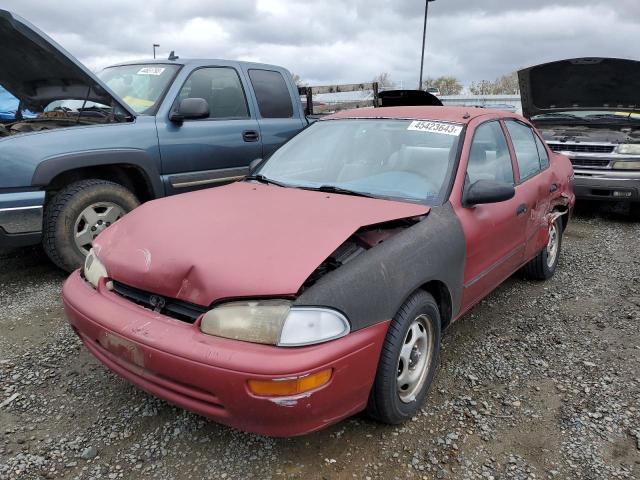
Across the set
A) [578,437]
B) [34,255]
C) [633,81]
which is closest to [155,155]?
[34,255]

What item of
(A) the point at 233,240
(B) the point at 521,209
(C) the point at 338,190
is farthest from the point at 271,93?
(A) the point at 233,240

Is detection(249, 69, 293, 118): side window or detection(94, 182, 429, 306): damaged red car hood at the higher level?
detection(249, 69, 293, 118): side window

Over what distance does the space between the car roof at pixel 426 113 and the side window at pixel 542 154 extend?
71 cm

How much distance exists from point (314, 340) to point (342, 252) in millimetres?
571

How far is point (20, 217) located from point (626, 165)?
6.95 metres

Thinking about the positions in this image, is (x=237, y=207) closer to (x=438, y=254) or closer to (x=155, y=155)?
(x=438, y=254)

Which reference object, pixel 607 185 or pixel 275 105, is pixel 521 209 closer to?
pixel 275 105

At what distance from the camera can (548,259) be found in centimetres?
441

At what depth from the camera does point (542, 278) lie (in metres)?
4.40

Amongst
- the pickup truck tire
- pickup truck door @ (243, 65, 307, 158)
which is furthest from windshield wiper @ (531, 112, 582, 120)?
the pickup truck tire

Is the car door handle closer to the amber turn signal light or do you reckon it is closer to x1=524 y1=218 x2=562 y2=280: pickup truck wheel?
x1=524 y1=218 x2=562 y2=280: pickup truck wheel

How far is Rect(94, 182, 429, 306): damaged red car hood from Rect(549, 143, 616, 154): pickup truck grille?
5.34 m

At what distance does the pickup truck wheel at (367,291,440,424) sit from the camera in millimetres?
2170

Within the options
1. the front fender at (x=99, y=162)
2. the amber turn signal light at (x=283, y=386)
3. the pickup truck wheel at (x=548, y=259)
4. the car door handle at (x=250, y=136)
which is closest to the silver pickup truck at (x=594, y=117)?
the pickup truck wheel at (x=548, y=259)
